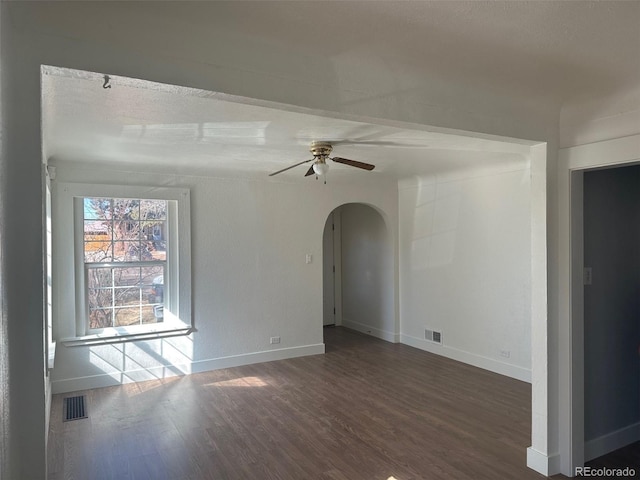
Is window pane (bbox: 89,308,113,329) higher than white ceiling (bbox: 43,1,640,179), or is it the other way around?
white ceiling (bbox: 43,1,640,179)

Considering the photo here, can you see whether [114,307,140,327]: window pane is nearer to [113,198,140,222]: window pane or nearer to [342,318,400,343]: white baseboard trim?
[113,198,140,222]: window pane

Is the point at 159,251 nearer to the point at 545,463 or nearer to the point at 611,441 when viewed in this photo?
the point at 545,463

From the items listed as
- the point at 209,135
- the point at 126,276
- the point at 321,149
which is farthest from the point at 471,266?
the point at 126,276

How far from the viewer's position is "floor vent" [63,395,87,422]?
147 inches

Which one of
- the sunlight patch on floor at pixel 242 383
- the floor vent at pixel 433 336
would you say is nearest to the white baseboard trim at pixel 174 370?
the sunlight patch on floor at pixel 242 383

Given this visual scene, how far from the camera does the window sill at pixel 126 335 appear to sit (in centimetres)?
440

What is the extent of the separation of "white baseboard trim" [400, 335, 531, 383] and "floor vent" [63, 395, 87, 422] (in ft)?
13.3

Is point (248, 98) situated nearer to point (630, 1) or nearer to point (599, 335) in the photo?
point (630, 1)

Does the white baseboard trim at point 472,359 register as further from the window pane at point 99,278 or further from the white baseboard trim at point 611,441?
the window pane at point 99,278

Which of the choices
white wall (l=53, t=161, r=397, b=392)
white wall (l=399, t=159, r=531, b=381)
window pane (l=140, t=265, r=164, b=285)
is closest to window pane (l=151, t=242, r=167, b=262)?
window pane (l=140, t=265, r=164, b=285)

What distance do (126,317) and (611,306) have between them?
4.58 m

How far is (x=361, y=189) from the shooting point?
6020mm

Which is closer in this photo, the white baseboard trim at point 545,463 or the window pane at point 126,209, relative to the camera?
the white baseboard trim at point 545,463

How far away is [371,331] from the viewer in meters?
6.83
